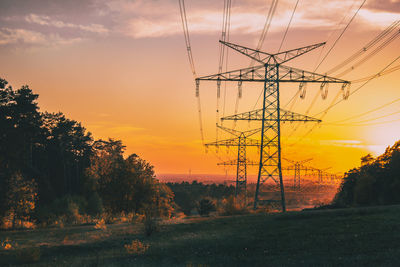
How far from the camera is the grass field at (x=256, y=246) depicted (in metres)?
15.7

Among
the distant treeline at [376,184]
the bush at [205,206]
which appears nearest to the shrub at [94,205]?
the bush at [205,206]

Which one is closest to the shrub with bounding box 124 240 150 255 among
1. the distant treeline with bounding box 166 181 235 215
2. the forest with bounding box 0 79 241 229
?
the forest with bounding box 0 79 241 229

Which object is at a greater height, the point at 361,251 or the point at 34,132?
the point at 34,132

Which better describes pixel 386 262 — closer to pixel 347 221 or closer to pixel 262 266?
pixel 262 266

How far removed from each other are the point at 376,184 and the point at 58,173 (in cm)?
7711

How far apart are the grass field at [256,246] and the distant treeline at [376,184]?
50.4 feet

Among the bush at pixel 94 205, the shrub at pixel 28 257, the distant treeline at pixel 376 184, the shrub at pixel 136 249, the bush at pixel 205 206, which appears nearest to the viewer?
the shrub at pixel 28 257

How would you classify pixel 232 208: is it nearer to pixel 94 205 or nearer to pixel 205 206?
pixel 205 206

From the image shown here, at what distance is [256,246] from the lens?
19.8 m

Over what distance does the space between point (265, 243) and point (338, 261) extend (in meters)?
6.58

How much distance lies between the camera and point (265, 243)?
67.3 feet

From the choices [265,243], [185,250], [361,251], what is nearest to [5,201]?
[185,250]

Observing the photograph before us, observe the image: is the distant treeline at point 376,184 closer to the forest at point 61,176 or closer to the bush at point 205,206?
the forest at point 61,176

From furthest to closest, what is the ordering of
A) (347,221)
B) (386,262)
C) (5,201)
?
1. (5,201)
2. (347,221)
3. (386,262)
